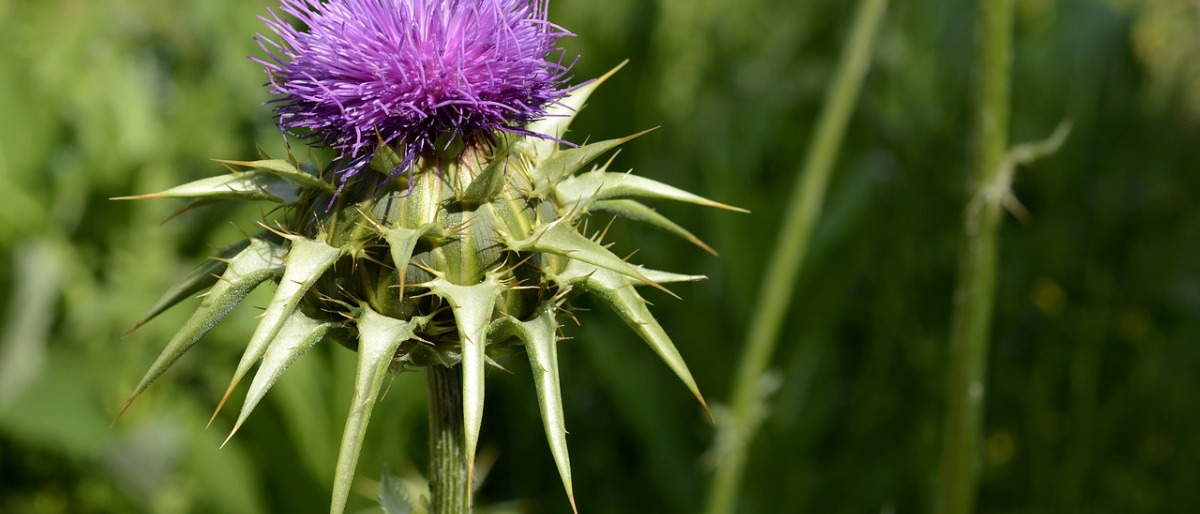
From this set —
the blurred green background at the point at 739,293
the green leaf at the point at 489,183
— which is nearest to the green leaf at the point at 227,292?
the green leaf at the point at 489,183

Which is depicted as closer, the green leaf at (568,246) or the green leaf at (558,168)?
the green leaf at (568,246)

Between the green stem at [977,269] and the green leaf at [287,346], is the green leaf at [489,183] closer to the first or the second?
the green leaf at [287,346]

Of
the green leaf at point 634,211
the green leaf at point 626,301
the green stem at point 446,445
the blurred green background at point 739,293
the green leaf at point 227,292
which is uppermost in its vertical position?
the green leaf at point 634,211

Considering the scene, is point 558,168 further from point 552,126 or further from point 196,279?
point 196,279

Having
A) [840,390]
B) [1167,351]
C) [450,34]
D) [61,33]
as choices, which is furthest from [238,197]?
[61,33]

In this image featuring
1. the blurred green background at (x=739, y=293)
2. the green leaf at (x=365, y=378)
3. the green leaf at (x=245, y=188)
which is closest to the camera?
the green leaf at (x=365, y=378)

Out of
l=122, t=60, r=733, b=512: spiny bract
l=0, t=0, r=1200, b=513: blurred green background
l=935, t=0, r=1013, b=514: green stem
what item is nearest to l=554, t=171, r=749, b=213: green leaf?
l=122, t=60, r=733, b=512: spiny bract
